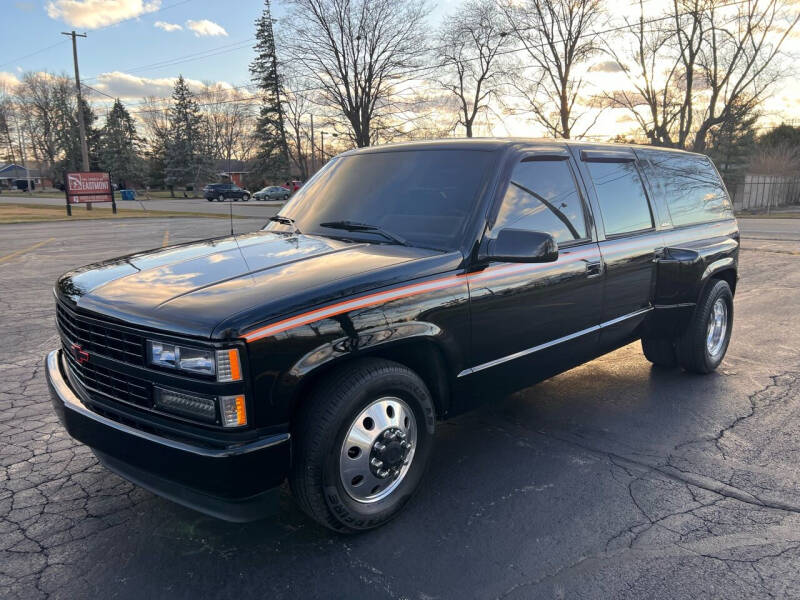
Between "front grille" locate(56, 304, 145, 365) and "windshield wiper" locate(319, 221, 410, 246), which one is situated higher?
"windshield wiper" locate(319, 221, 410, 246)

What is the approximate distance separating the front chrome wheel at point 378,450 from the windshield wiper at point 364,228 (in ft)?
3.04

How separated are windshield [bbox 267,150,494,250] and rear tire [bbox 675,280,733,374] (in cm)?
265

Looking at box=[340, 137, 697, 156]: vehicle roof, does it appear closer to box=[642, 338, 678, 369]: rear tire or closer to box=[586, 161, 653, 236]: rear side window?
box=[586, 161, 653, 236]: rear side window

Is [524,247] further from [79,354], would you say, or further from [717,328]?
[717,328]

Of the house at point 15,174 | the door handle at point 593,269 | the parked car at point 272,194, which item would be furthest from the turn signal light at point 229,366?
the house at point 15,174

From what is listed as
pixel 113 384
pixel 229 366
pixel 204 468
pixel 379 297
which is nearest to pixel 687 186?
pixel 379 297

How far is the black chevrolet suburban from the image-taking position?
7.63 ft

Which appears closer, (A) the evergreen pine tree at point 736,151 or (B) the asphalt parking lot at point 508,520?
(B) the asphalt parking lot at point 508,520

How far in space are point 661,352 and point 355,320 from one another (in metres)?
3.70

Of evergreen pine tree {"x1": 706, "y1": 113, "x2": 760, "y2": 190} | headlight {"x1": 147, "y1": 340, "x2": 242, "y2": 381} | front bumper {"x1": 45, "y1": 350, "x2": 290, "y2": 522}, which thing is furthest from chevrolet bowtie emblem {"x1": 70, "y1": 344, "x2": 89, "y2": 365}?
evergreen pine tree {"x1": 706, "y1": 113, "x2": 760, "y2": 190}

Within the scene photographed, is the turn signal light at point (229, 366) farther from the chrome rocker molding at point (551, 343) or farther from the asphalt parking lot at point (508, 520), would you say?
the chrome rocker molding at point (551, 343)

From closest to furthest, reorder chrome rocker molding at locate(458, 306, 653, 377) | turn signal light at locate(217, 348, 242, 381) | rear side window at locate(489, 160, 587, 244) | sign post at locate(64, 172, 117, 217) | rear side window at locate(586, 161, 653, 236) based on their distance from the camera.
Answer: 1. turn signal light at locate(217, 348, 242, 381)
2. chrome rocker molding at locate(458, 306, 653, 377)
3. rear side window at locate(489, 160, 587, 244)
4. rear side window at locate(586, 161, 653, 236)
5. sign post at locate(64, 172, 117, 217)

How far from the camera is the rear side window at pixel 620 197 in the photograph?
4.05 m

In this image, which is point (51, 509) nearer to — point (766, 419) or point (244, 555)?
point (244, 555)
